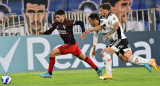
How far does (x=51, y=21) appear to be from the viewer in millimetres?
18547

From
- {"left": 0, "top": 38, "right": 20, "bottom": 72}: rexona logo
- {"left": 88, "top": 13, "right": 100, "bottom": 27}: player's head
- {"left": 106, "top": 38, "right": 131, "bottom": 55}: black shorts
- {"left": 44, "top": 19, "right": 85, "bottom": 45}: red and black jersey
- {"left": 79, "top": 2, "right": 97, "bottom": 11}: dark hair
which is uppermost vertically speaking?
{"left": 79, "top": 2, "right": 97, "bottom": 11}: dark hair

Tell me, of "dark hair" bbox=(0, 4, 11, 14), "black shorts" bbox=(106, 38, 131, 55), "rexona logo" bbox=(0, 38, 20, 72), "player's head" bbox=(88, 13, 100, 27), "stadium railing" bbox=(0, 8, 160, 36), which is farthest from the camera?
"dark hair" bbox=(0, 4, 11, 14)

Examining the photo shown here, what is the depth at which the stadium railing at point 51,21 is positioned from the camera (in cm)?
1788

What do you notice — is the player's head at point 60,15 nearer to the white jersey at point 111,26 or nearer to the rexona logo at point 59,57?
the white jersey at point 111,26

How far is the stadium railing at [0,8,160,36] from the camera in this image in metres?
17.9

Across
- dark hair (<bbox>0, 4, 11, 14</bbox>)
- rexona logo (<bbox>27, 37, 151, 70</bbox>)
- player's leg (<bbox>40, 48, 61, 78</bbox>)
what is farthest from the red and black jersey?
dark hair (<bbox>0, 4, 11, 14</bbox>)

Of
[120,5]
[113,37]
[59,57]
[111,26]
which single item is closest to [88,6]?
[120,5]

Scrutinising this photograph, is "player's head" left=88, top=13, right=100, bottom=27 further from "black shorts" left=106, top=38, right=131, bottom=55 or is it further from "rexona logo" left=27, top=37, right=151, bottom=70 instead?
"rexona logo" left=27, top=37, right=151, bottom=70

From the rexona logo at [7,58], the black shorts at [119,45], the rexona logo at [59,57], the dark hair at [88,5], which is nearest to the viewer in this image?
the black shorts at [119,45]

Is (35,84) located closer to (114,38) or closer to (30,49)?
(114,38)

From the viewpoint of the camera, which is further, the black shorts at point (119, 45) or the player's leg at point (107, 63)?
the black shorts at point (119, 45)

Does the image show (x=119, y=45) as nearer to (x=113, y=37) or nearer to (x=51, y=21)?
(x=113, y=37)

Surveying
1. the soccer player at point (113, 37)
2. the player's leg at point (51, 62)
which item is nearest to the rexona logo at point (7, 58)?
the player's leg at point (51, 62)

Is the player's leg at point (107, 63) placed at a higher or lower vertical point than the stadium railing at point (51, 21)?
lower
